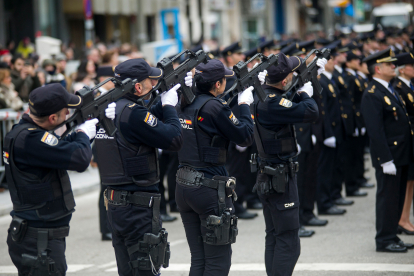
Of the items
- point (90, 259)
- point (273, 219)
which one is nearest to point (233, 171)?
point (90, 259)

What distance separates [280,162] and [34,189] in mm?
2372

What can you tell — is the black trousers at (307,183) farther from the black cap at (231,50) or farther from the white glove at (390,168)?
the black cap at (231,50)

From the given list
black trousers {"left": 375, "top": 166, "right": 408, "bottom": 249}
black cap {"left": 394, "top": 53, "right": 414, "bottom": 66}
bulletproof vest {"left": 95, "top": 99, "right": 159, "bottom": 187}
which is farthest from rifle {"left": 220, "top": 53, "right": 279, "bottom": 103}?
black cap {"left": 394, "top": 53, "right": 414, "bottom": 66}

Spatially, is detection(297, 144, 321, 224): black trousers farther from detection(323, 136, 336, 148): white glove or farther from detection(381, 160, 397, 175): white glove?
detection(381, 160, 397, 175): white glove

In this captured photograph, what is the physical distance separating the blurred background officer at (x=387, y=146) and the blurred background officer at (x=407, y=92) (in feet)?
1.38

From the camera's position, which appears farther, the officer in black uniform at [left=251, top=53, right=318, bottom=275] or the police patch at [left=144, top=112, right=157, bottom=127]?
the officer in black uniform at [left=251, top=53, right=318, bottom=275]

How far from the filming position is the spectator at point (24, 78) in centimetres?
1129

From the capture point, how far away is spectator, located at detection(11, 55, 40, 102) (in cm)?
1129

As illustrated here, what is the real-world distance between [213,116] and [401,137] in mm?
2610

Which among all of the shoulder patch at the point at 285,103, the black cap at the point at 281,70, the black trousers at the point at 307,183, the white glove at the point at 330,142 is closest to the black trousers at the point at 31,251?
the shoulder patch at the point at 285,103

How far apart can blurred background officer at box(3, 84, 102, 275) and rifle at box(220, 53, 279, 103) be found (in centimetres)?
161

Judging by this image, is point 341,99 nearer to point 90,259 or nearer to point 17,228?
point 90,259

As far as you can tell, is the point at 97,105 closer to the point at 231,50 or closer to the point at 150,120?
the point at 150,120

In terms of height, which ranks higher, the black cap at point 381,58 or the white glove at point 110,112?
the black cap at point 381,58
